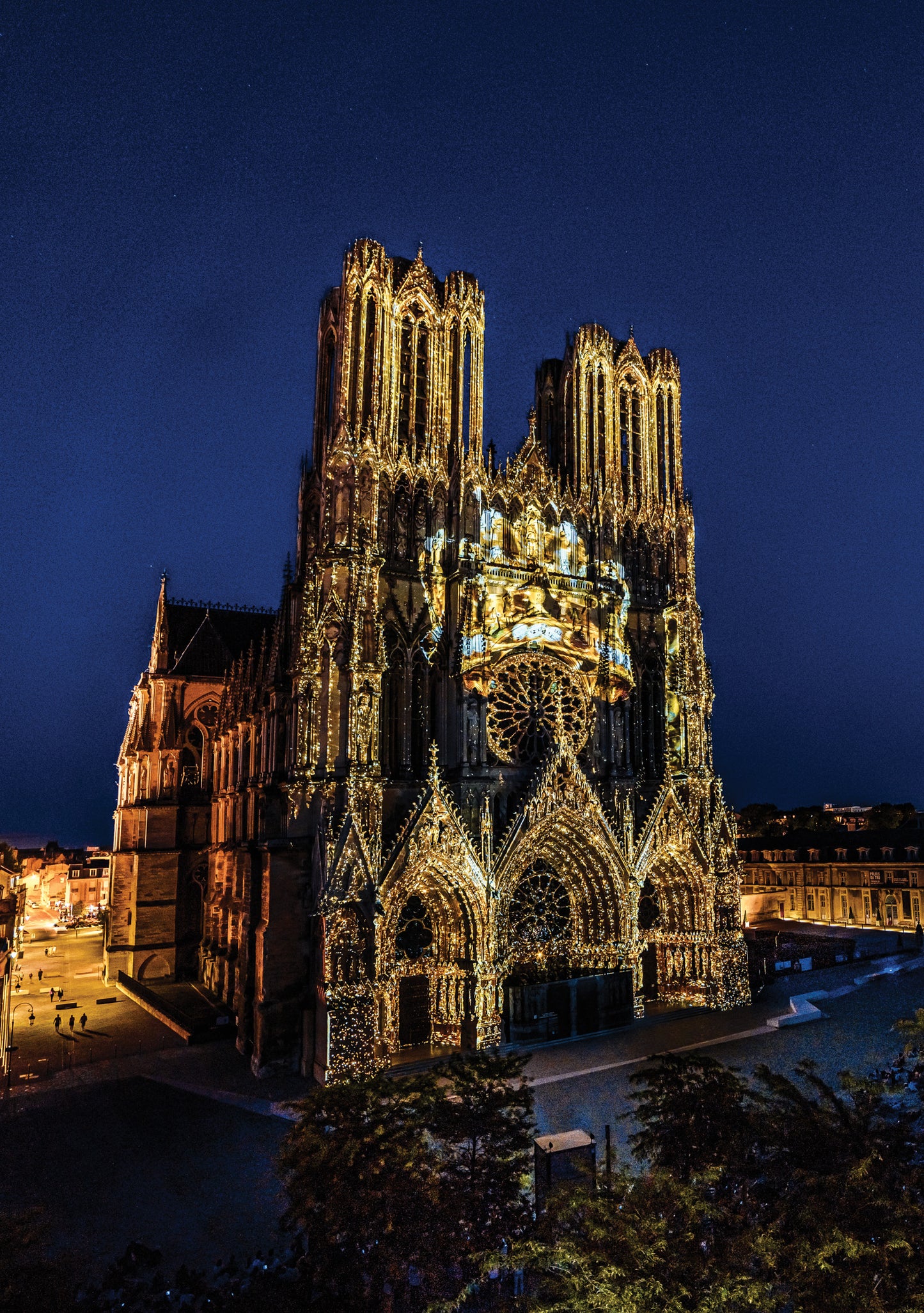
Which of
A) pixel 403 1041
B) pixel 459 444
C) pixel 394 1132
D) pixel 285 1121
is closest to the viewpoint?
pixel 394 1132

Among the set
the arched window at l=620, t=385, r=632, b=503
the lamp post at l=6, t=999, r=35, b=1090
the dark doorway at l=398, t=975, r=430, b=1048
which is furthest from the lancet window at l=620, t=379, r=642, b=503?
the lamp post at l=6, t=999, r=35, b=1090

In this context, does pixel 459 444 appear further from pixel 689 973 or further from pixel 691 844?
pixel 689 973

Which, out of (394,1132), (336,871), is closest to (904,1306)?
(394,1132)

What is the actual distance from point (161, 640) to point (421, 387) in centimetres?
2747

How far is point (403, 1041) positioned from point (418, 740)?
1177 centimetres

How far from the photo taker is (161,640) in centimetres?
5578

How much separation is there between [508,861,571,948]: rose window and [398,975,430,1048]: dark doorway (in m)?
4.12

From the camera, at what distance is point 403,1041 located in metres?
32.6

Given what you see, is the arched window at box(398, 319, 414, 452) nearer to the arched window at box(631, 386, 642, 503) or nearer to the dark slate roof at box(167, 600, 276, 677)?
the arched window at box(631, 386, 642, 503)

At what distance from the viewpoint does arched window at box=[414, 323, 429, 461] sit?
38.0 m

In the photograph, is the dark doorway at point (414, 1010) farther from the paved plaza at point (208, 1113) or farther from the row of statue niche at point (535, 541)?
the row of statue niche at point (535, 541)

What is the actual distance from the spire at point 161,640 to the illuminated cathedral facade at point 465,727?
37.1ft

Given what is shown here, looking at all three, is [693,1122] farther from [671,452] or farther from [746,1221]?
[671,452]

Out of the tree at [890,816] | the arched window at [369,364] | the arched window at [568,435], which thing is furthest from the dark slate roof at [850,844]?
the arched window at [369,364]
